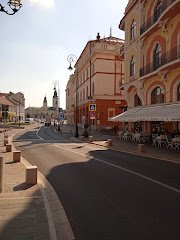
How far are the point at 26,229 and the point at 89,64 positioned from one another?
52.9 meters

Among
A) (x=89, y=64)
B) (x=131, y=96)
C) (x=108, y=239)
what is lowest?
(x=108, y=239)

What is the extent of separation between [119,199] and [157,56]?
69.9 feet

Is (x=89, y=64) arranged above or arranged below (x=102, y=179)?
above

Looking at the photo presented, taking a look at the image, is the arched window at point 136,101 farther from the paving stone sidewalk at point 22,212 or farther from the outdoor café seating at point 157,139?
the paving stone sidewalk at point 22,212

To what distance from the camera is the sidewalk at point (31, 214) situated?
19.1ft

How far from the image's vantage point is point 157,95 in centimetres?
2845

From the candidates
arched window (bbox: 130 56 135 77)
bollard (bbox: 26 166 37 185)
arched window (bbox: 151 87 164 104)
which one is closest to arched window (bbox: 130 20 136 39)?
arched window (bbox: 130 56 135 77)

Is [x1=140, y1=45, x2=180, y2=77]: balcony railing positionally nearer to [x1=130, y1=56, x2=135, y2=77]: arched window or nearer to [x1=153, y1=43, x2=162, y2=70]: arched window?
[x1=153, y1=43, x2=162, y2=70]: arched window

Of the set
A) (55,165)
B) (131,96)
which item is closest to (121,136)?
(131,96)

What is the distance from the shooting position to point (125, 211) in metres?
7.38

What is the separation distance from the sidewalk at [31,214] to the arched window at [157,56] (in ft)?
63.8

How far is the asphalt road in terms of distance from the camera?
617 cm

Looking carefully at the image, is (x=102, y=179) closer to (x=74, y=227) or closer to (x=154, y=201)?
(x=154, y=201)

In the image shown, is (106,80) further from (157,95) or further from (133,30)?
(157,95)
